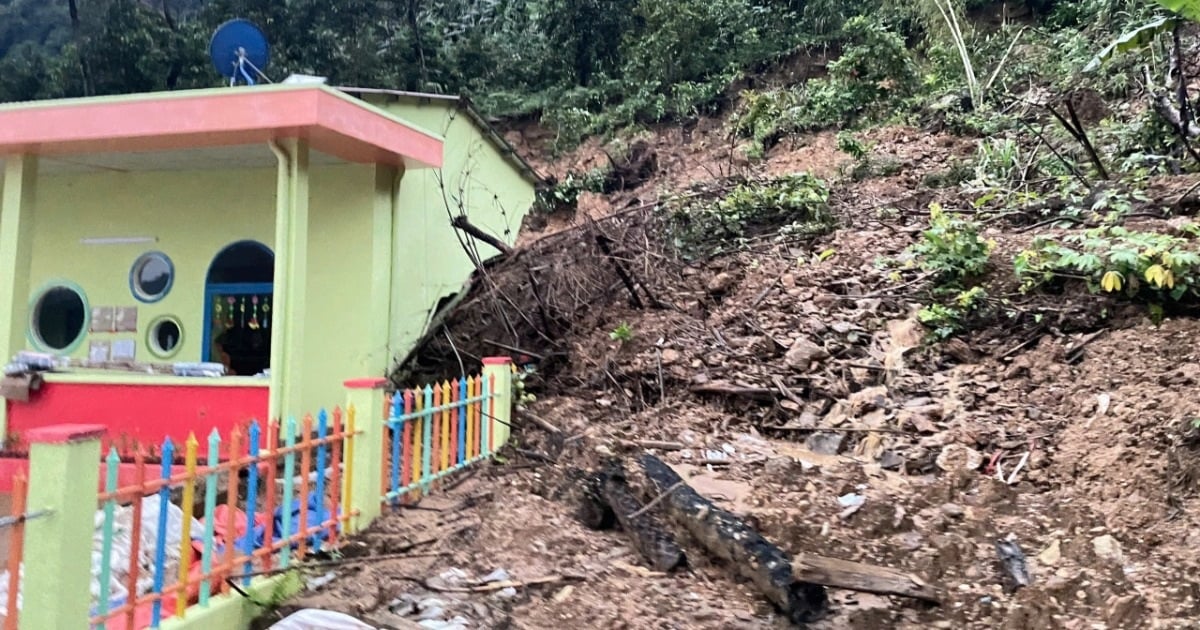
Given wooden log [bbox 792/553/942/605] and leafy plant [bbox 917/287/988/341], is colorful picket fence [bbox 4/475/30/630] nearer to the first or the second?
wooden log [bbox 792/553/942/605]

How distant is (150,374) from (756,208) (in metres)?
7.03

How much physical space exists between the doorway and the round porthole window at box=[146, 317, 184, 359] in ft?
1.23

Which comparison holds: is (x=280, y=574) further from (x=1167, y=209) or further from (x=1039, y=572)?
(x=1167, y=209)

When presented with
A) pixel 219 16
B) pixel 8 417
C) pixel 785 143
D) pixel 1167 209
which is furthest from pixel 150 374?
pixel 219 16

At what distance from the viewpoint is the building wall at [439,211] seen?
860 cm

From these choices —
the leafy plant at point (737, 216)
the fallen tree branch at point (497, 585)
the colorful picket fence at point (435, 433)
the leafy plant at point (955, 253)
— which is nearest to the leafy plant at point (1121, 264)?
the leafy plant at point (955, 253)

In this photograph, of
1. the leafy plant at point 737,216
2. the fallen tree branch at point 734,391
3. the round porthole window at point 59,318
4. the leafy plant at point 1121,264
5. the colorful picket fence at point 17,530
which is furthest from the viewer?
the leafy plant at point 737,216

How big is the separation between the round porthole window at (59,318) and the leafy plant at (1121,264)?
975cm

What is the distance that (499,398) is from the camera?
6.72 m

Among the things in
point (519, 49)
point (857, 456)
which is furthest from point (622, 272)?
point (519, 49)

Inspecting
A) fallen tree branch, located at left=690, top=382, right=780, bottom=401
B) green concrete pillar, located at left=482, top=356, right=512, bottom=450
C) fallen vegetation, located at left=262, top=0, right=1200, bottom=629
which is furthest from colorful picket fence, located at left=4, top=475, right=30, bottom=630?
fallen tree branch, located at left=690, top=382, right=780, bottom=401

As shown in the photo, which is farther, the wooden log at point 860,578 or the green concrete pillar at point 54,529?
the wooden log at point 860,578

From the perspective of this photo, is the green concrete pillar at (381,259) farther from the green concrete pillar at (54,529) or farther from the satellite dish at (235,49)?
the green concrete pillar at (54,529)

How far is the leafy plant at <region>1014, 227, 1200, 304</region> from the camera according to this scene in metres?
6.15
